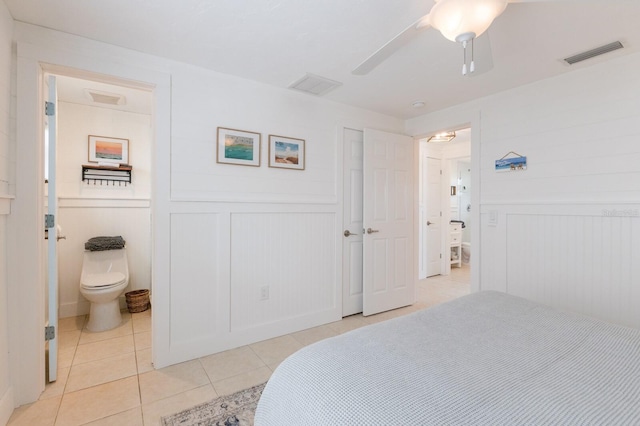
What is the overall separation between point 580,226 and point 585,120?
827 millimetres

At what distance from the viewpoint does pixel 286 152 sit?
2816mm

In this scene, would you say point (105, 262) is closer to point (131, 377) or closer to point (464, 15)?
point (131, 377)

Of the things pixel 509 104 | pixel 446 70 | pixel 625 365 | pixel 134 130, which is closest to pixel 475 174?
pixel 509 104

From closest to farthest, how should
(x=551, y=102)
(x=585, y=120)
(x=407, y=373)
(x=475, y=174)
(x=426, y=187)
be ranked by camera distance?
(x=407, y=373), (x=585, y=120), (x=551, y=102), (x=475, y=174), (x=426, y=187)

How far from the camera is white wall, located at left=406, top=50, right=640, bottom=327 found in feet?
6.98

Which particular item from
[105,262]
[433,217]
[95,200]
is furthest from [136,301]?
[433,217]

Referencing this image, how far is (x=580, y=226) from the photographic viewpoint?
2332 millimetres

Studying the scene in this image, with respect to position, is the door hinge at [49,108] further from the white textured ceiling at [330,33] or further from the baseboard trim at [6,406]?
the baseboard trim at [6,406]

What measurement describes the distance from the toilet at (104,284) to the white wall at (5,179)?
1.03 meters

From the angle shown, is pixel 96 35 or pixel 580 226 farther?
pixel 580 226

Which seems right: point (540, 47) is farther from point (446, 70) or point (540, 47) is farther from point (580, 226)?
point (580, 226)

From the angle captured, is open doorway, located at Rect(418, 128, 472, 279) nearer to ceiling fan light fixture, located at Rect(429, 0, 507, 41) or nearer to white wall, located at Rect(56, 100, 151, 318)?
ceiling fan light fixture, located at Rect(429, 0, 507, 41)

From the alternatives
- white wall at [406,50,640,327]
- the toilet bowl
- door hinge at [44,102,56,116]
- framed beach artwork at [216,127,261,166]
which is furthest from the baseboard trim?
the toilet bowl

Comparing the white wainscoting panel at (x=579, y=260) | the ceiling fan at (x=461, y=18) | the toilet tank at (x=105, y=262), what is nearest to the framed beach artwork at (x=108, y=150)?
the toilet tank at (x=105, y=262)
